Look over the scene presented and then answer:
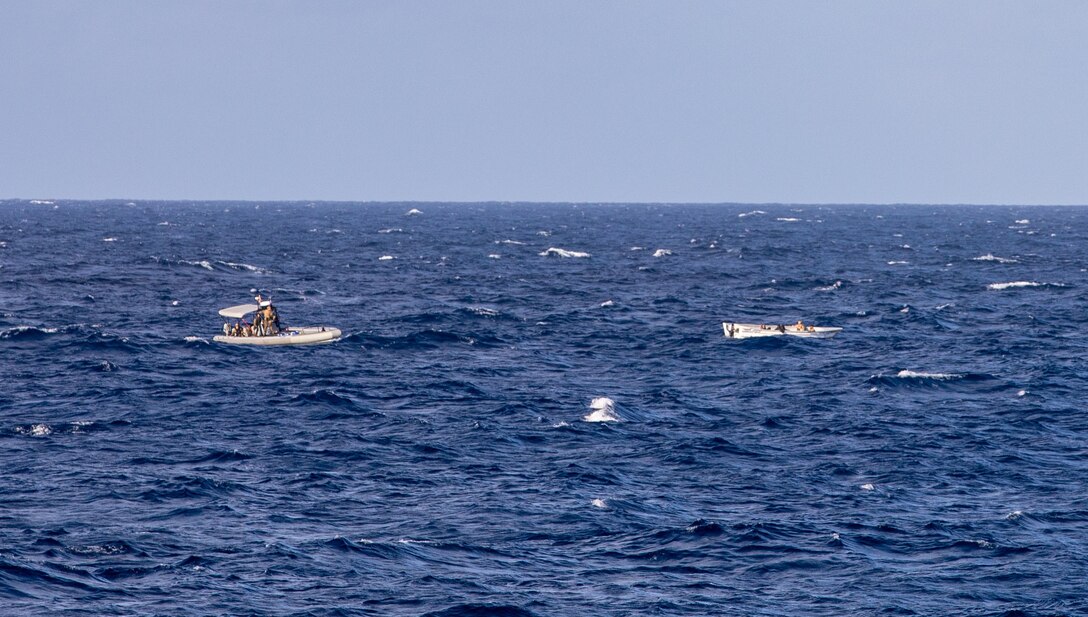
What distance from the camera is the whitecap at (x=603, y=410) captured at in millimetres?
A: 66312

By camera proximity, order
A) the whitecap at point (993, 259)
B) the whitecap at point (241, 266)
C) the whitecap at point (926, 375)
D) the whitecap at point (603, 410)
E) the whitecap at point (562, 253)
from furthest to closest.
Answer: the whitecap at point (562, 253)
the whitecap at point (993, 259)
the whitecap at point (241, 266)
the whitecap at point (926, 375)
the whitecap at point (603, 410)

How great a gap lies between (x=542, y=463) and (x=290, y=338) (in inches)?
1486

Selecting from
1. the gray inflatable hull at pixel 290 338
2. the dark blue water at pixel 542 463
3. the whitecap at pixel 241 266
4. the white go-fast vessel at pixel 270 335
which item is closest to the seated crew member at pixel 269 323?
the white go-fast vessel at pixel 270 335

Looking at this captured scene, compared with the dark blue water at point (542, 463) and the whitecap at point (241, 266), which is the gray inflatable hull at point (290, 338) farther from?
the whitecap at point (241, 266)

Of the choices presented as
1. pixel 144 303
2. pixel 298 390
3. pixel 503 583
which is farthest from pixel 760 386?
pixel 144 303

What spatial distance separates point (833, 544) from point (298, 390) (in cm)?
3687

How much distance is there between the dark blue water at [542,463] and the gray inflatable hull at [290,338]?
1075 millimetres

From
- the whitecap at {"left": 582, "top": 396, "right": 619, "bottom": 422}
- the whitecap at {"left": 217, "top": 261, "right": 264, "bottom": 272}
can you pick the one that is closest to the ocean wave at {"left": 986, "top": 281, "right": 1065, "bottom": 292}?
the whitecap at {"left": 582, "top": 396, "right": 619, "bottom": 422}

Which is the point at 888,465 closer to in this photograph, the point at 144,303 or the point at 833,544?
the point at 833,544

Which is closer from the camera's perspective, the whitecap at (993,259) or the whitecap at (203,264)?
the whitecap at (203,264)

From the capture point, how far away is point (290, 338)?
298 ft

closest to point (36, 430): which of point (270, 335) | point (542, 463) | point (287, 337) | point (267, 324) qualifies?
point (542, 463)

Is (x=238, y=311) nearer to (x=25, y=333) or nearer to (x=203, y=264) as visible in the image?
(x=25, y=333)

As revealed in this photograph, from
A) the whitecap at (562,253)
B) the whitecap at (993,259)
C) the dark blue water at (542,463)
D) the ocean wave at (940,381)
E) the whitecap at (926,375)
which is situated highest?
the whitecap at (993,259)
